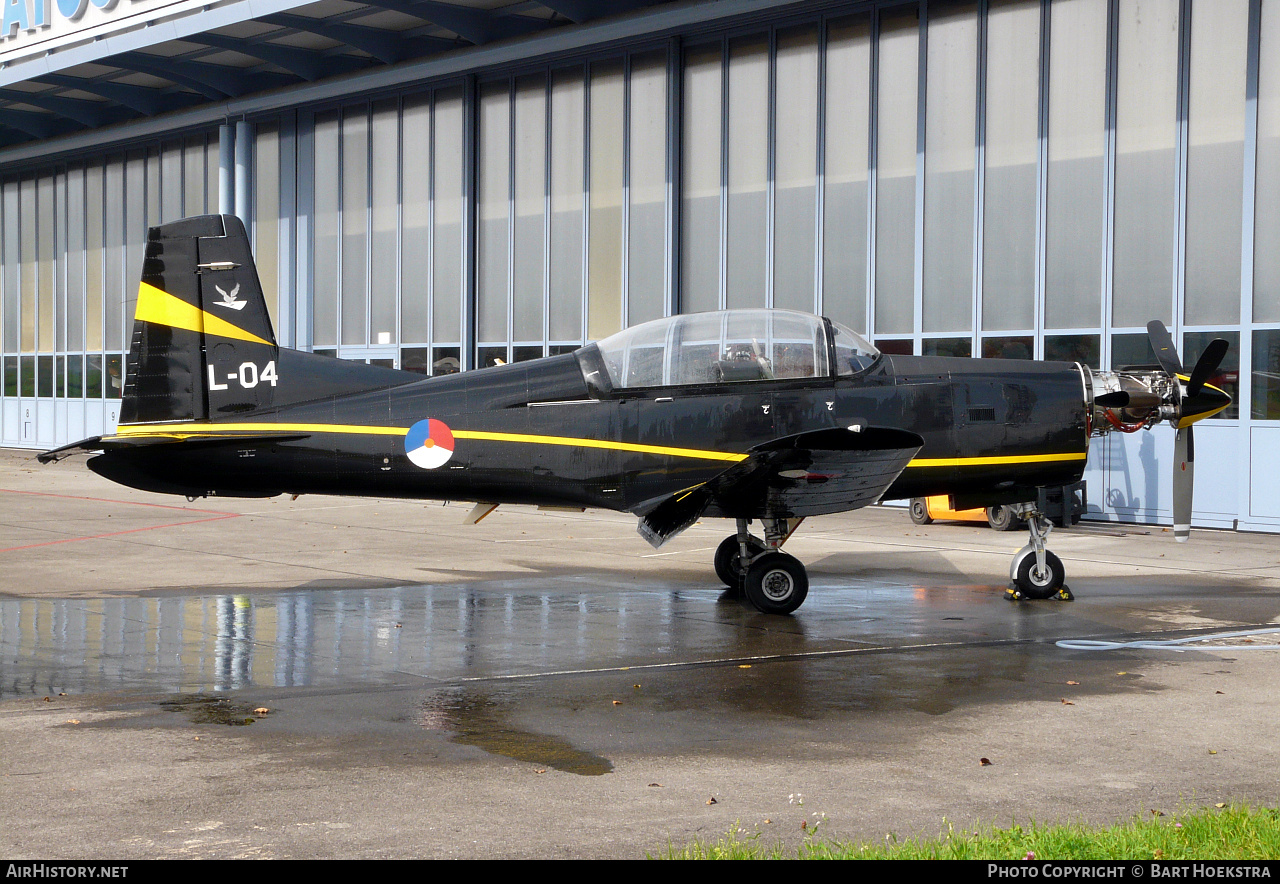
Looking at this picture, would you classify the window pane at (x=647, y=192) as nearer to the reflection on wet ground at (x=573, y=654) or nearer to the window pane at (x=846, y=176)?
the window pane at (x=846, y=176)

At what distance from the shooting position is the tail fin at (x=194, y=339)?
11.4 metres

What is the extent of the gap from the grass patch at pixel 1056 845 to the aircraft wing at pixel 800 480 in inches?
193

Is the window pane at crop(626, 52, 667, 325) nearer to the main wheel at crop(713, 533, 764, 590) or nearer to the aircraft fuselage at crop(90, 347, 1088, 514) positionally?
the main wheel at crop(713, 533, 764, 590)

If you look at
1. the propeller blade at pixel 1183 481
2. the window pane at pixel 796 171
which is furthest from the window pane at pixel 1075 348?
the propeller blade at pixel 1183 481

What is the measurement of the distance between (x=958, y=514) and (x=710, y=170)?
29.5 feet

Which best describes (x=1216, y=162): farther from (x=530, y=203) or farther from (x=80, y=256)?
→ (x=80, y=256)

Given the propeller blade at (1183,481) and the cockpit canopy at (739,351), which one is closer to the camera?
the cockpit canopy at (739,351)

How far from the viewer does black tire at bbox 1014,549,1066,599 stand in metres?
11.6

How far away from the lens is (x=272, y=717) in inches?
283

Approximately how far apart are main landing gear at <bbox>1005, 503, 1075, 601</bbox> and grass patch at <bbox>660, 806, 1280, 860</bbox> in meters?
6.63

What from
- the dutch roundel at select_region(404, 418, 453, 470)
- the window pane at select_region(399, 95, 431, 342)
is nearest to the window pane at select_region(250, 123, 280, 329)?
the window pane at select_region(399, 95, 431, 342)

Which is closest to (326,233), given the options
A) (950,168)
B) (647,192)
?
(647,192)

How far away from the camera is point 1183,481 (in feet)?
39.1
